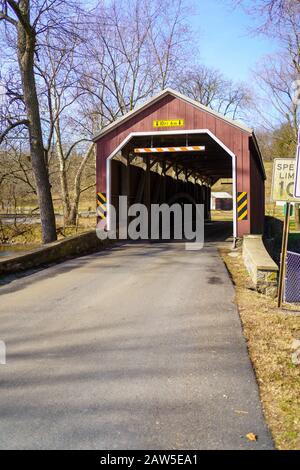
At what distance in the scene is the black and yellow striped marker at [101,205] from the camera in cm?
1438

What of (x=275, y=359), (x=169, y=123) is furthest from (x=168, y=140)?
(x=275, y=359)

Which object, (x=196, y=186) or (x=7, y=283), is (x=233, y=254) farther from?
(x=196, y=186)

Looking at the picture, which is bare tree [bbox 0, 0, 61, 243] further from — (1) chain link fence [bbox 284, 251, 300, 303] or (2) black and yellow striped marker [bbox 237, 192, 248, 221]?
(1) chain link fence [bbox 284, 251, 300, 303]

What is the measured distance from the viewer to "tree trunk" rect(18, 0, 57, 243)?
13.7m

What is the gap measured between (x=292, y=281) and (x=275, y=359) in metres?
3.40

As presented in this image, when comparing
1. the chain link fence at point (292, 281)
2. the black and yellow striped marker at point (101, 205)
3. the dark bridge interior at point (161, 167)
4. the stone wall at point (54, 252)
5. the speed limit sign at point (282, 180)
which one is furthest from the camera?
the dark bridge interior at point (161, 167)

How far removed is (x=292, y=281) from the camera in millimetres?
7473

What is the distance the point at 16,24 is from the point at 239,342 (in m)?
12.4

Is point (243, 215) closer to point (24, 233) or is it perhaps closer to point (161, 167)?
point (161, 167)

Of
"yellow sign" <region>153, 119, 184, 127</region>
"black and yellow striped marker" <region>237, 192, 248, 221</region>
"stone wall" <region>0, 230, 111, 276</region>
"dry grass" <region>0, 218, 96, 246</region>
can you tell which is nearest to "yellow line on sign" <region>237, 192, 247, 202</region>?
"black and yellow striped marker" <region>237, 192, 248, 221</region>

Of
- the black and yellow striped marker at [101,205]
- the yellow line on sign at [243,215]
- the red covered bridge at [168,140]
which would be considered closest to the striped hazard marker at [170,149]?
the red covered bridge at [168,140]

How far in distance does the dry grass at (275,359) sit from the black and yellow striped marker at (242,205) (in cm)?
599

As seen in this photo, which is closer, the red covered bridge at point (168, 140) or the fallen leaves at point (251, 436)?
the fallen leaves at point (251, 436)

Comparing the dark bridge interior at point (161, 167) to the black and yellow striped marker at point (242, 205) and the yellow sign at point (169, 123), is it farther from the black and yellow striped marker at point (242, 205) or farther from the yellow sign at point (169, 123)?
the black and yellow striped marker at point (242, 205)
